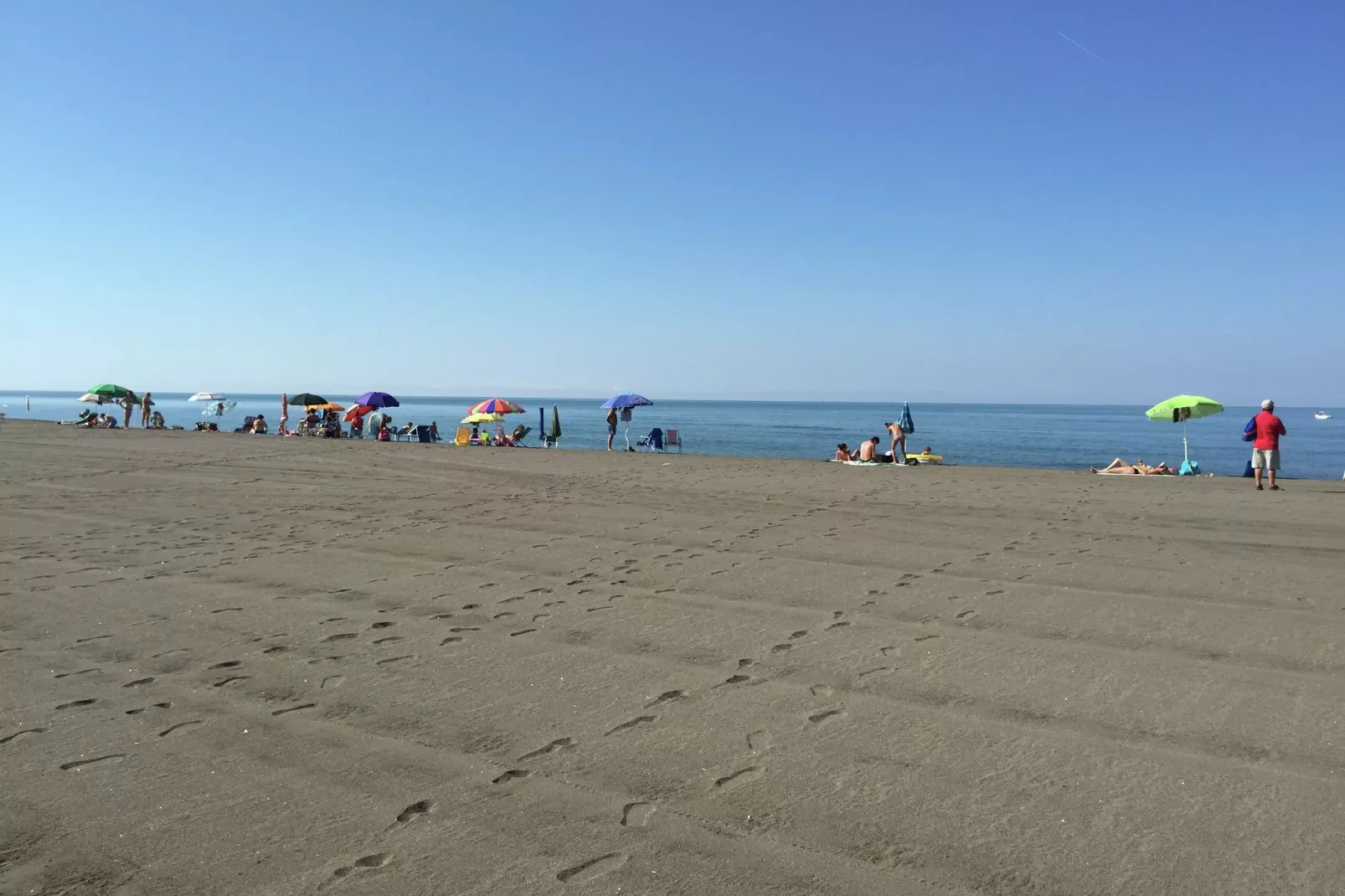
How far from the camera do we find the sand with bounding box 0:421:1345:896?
2963mm

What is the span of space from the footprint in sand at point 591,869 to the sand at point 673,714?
2cm

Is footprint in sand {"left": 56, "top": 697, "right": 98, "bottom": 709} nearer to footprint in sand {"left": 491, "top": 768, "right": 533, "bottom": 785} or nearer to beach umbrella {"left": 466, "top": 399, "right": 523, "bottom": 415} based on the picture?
footprint in sand {"left": 491, "top": 768, "right": 533, "bottom": 785}

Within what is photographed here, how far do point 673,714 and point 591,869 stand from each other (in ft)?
4.73

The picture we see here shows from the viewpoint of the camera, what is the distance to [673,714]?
430cm

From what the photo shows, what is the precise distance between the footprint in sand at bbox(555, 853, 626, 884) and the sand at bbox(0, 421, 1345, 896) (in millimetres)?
16

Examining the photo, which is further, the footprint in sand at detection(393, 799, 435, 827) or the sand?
the footprint in sand at detection(393, 799, 435, 827)

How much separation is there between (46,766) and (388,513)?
8546mm

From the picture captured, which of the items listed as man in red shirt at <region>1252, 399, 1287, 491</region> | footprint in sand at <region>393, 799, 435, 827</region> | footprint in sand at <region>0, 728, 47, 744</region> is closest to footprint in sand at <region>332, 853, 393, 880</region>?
footprint in sand at <region>393, 799, 435, 827</region>

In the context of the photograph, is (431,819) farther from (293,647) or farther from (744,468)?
(744,468)

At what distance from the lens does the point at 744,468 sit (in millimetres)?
20141

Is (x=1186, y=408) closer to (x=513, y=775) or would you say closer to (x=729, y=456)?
(x=729, y=456)

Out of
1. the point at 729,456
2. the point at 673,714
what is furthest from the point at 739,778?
the point at 729,456

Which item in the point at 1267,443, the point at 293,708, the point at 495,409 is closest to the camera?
the point at 293,708

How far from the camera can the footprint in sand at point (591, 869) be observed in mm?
2836
